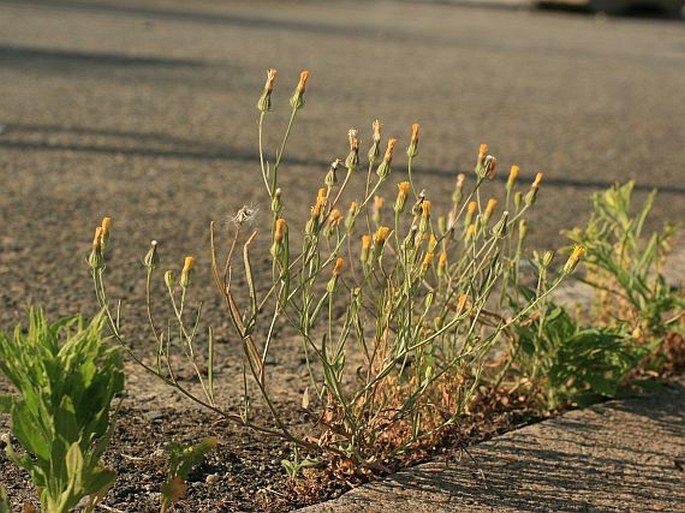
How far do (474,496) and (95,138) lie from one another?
169 inches

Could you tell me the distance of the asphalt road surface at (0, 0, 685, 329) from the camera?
5023 millimetres

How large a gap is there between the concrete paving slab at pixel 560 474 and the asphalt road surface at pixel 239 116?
152 cm

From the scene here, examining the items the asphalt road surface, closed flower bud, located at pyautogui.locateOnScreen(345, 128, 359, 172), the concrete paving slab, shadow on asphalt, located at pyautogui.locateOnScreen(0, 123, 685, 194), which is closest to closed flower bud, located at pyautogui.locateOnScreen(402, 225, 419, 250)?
closed flower bud, located at pyautogui.locateOnScreen(345, 128, 359, 172)

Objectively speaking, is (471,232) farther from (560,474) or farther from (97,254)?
(97,254)

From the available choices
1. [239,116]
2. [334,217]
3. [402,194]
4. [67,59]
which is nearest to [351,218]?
[334,217]

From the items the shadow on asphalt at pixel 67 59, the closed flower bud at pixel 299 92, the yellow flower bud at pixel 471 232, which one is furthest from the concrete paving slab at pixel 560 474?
the shadow on asphalt at pixel 67 59

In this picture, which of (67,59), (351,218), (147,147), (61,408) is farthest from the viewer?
(67,59)

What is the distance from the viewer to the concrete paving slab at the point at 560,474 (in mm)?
2592

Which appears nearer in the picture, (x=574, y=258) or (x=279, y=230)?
(x=279, y=230)

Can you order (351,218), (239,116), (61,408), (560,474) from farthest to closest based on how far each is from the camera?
(239,116) → (560,474) → (351,218) → (61,408)

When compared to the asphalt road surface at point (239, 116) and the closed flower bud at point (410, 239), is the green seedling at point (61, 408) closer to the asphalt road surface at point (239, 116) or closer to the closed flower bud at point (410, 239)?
the closed flower bud at point (410, 239)

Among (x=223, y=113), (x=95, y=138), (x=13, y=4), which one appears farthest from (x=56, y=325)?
(x=13, y=4)

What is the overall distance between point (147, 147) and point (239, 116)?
A: 119 centimetres

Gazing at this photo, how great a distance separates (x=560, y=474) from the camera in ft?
9.11
